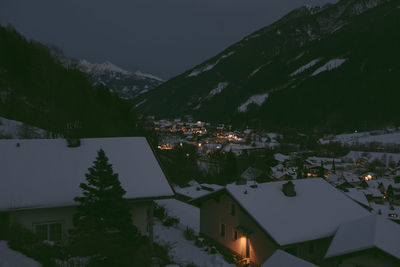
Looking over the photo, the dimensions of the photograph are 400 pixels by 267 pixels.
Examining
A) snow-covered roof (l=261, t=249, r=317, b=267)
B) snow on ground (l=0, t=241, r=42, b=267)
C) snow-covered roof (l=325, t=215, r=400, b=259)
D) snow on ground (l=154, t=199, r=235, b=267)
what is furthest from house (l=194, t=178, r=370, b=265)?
snow on ground (l=0, t=241, r=42, b=267)

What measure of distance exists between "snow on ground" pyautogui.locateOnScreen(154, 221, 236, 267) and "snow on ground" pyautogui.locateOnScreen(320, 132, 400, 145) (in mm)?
133832

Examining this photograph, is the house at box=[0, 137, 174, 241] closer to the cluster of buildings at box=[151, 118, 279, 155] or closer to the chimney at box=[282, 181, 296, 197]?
the chimney at box=[282, 181, 296, 197]

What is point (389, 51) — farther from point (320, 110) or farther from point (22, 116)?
point (22, 116)

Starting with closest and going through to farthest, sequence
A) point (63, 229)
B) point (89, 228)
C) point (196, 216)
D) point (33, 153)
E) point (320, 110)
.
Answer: point (89, 228) → point (63, 229) → point (33, 153) → point (196, 216) → point (320, 110)

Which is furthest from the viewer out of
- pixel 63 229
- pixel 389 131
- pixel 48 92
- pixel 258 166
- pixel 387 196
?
pixel 389 131

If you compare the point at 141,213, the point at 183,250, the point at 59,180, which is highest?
the point at 59,180

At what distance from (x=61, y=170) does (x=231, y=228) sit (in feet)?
38.1

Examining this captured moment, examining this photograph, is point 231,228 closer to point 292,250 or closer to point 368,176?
point 292,250

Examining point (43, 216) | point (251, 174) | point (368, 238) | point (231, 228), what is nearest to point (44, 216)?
point (43, 216)

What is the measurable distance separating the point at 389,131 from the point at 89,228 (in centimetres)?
16354

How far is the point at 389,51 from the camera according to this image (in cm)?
18588

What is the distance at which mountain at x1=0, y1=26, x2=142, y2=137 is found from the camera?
2505 cm

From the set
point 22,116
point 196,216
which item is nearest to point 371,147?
point 196,216

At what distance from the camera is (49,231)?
37.6 ft
